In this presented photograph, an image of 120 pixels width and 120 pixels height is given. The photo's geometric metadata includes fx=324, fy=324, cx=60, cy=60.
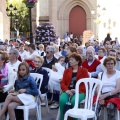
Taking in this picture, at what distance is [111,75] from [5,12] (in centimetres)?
2095

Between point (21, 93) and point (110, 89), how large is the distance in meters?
1.73

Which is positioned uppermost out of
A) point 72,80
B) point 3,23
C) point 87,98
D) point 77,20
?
point 77,20

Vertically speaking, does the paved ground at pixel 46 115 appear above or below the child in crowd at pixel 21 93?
below

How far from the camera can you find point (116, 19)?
112 ft

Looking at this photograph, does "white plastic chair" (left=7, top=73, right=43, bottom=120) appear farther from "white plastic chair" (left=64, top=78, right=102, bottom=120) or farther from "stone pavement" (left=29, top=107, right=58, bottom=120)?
"white plastic chair" (left=64, top=78, right=102, bottom=120)

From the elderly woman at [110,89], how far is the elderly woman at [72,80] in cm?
38

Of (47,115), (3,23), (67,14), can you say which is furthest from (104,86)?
(67,14)

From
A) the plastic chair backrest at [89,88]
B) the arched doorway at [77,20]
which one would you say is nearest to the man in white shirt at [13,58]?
the plastic chair backrest at [89,88]

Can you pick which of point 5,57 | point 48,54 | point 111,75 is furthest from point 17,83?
point 48,54

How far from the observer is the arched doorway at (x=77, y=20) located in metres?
36.0

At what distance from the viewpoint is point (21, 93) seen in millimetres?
6230

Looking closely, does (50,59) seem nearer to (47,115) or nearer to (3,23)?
(47,115)

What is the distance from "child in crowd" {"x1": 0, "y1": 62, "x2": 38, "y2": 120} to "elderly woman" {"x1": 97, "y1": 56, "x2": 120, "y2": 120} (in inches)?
52.4

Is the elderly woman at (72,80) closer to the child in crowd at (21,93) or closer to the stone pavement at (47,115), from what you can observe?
the child in crowd at (21,93)
